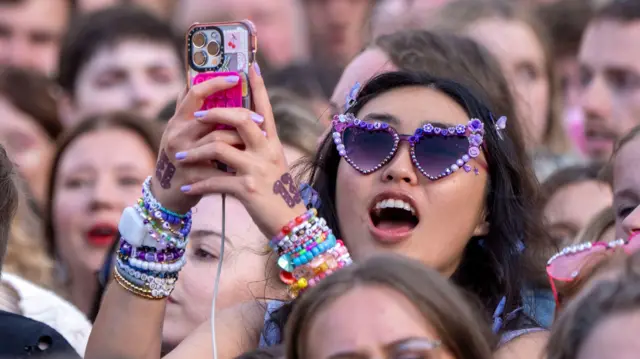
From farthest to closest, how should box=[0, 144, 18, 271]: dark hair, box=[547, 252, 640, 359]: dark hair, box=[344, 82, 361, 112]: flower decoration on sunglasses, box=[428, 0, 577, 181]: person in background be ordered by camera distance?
box=[428, 0, 577, 181]: person in background → box=[344, 82, 361, 112]: flower decoration on sunglasses → box=[0, 144, 18, 271]: dark hair → box=[547, 252, 640, 359]: dark hair

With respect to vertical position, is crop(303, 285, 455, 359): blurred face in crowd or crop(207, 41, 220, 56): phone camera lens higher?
crop(207, 41, 220, 56): phone camera lens

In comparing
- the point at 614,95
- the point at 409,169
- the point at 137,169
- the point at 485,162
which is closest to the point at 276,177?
the point at 409,169

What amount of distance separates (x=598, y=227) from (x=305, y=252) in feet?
4.42

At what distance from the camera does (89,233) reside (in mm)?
5562

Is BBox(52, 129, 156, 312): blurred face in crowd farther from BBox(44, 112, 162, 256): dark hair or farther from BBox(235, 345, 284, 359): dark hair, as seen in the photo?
BBox(235, 345, 284, 359): dark hair

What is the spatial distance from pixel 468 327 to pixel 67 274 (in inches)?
126

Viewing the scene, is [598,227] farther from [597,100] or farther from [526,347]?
[597,100]

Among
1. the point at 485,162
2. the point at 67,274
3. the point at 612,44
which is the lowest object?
the point at 67,274

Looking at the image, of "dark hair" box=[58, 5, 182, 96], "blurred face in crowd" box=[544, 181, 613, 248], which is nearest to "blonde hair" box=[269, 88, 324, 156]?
"blurred face in crowd" box=[544, 181, 613, 248]

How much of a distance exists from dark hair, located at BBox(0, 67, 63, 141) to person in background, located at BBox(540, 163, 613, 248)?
303 cm

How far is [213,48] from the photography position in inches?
128

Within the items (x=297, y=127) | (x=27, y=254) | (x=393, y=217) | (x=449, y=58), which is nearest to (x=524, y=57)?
(x=297, y=127)

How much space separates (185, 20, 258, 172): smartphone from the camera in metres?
3.19

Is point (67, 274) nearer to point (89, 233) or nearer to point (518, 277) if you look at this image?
point (89, 233)
